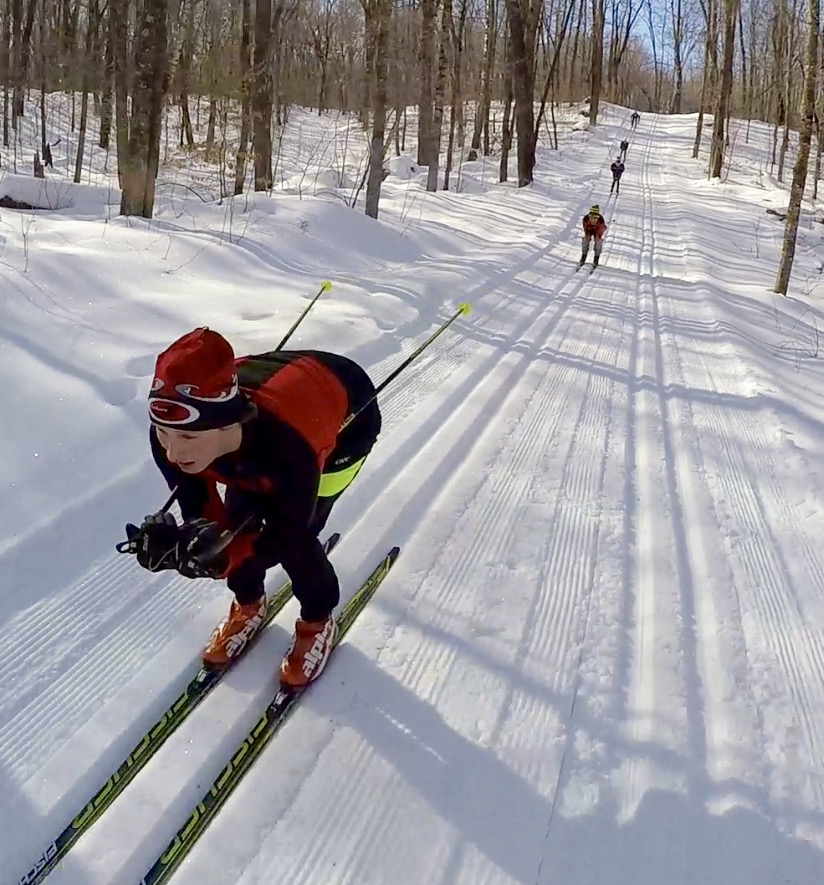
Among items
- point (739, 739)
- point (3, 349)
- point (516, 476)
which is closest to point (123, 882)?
point (739, 739)

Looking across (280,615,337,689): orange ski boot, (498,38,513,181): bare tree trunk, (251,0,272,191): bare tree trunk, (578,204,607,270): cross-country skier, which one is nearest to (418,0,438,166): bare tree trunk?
(498,38,513,181): bare tree trunk

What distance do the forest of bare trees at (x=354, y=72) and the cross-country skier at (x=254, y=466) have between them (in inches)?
353

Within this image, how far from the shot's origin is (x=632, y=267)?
1386 cm

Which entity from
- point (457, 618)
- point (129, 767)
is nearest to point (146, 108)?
point (457, 618)

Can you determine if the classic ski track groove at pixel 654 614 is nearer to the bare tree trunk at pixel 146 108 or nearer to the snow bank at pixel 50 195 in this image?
the bare tree trunk at pixel 146 108

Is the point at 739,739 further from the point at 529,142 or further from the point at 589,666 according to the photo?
the point at 529,142

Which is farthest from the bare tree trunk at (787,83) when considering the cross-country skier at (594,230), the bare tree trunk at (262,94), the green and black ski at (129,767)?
the green and black ski at (129,767)

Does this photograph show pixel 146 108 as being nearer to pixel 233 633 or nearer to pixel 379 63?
pixel 379 63

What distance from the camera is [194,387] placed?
7.19ft

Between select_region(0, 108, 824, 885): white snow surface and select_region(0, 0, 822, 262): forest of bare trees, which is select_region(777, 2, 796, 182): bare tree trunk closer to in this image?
select_region(0, 0, 822, 262): forest of bare trees

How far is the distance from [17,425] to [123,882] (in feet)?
9.61

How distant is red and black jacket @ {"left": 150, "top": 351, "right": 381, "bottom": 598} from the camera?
2.46 meters

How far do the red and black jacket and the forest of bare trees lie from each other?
29.5ft

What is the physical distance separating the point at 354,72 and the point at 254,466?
49.2 m
